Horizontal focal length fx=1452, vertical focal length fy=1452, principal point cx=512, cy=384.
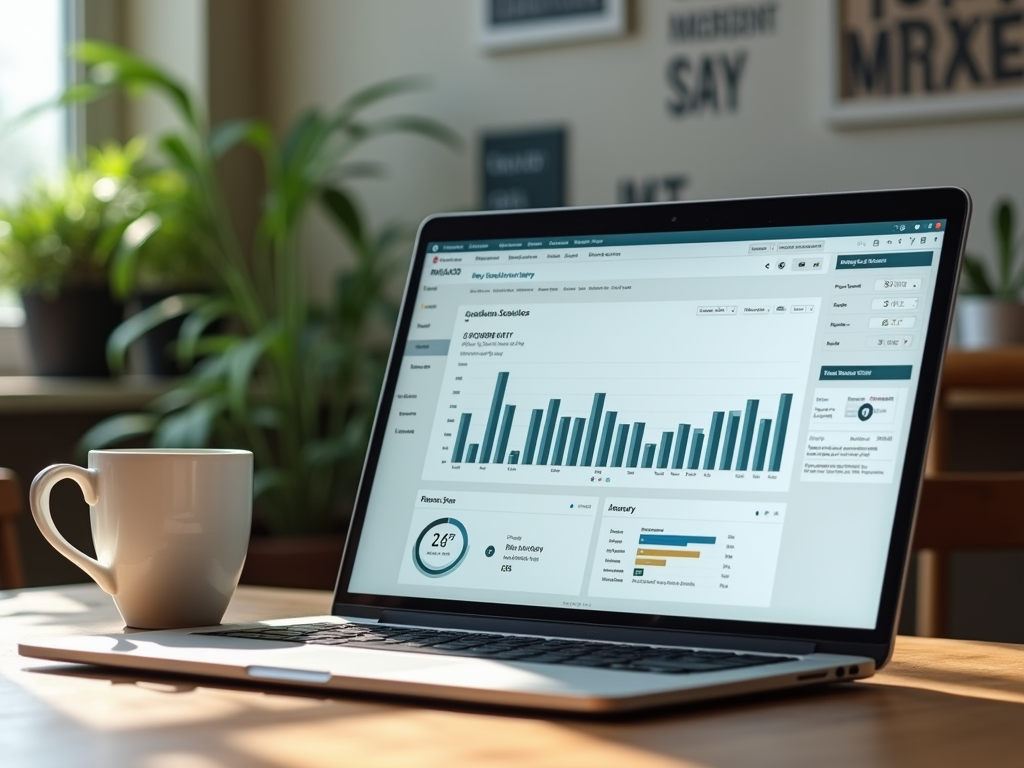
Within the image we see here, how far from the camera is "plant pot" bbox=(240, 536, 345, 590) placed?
90.1 inches

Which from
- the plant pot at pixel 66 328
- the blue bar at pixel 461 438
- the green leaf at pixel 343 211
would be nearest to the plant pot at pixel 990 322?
the green leaf at pixel 343 211

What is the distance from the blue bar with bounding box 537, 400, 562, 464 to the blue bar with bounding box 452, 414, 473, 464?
0.05 m

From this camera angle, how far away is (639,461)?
792 millimetres

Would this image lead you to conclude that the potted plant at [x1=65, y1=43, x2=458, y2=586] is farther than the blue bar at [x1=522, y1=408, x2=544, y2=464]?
Yes

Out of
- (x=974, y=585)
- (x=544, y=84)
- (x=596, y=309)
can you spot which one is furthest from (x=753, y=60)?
(x=596, y=309)

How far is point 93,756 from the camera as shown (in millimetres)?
537

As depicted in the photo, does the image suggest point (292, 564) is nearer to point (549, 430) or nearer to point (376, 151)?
point (376, 151)

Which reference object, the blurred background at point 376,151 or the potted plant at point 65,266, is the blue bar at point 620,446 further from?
the potted plant at point 65,266

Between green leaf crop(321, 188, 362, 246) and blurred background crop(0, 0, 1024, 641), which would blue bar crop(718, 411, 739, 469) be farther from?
green leaf crop(321, 188, 362, 246)

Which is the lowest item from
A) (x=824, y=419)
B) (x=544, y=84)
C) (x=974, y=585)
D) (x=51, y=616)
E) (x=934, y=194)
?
(x=974, y=585)

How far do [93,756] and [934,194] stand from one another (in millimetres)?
495

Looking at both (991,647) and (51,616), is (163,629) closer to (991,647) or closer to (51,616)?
(51,616)

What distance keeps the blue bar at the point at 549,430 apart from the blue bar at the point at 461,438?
2.2 inches

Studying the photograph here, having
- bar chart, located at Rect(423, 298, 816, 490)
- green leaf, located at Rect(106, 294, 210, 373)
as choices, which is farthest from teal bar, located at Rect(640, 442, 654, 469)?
green leaf, located at Rect(106, 294, 210, 373)
